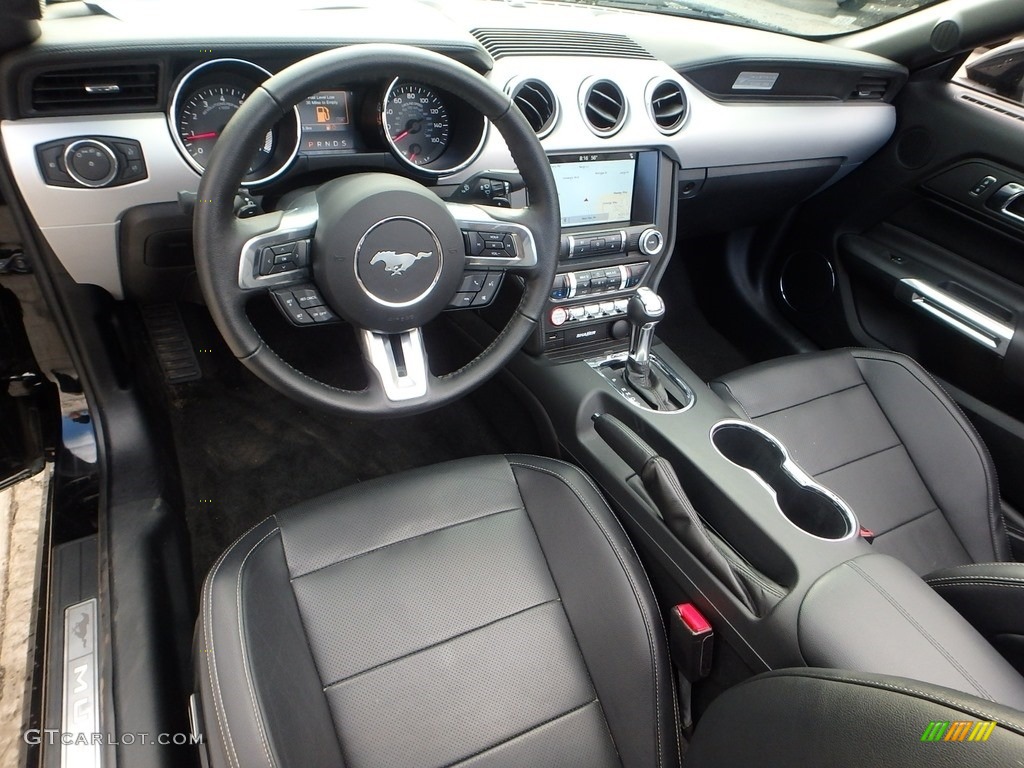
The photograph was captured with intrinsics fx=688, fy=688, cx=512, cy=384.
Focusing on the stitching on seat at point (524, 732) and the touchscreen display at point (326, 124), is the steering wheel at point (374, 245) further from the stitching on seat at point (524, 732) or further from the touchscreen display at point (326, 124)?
the stitching on seat at point (524, 732)

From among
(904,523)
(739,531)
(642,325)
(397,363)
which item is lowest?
(904,523)

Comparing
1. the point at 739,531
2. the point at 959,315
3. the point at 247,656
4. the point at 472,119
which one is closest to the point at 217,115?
the point at 472,119

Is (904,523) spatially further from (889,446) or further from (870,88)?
(870,88)

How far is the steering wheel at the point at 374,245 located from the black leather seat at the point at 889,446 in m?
0.66

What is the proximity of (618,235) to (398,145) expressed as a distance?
0.52 meters

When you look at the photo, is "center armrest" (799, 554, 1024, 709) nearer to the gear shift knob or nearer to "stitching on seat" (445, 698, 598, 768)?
"stitching on seat" (445, 698, 598, 768)

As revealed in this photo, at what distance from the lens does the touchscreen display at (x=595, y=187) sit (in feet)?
4.70

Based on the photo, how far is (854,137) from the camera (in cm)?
187

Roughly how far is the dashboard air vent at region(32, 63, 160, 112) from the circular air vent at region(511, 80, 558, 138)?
2.14 feet

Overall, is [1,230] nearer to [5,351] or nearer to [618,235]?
[5,351]

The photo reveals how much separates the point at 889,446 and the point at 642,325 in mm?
632

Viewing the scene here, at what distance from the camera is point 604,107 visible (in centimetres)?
147

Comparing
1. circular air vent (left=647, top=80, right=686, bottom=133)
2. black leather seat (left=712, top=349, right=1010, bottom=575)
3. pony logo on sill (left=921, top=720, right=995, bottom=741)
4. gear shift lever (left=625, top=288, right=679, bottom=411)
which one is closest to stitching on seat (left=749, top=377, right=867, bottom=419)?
black leather seat (left=712, top=349, right=1010, bottom=575)

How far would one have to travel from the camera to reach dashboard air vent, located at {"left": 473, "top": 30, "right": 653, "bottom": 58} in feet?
4.54
